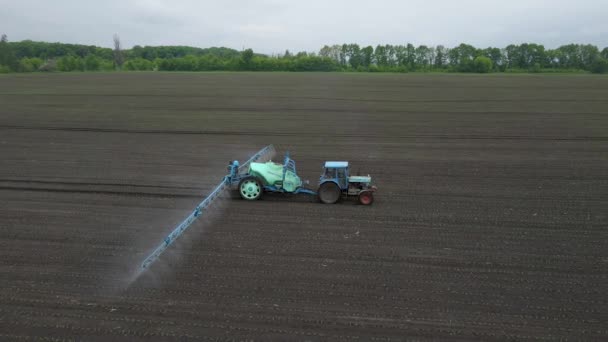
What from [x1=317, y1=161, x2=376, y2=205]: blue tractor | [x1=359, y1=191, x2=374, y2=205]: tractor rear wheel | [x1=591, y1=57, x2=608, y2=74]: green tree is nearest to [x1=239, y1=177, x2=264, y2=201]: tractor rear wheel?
[x1=317, y1=161, x2=376, y2=205]: blue tractor

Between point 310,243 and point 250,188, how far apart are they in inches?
120

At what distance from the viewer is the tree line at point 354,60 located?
93438 millimetres

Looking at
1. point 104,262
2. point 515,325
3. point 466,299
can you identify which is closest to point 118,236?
point 104,262

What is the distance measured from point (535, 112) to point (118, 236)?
26170 millimetres

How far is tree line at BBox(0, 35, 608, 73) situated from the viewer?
3679 inches

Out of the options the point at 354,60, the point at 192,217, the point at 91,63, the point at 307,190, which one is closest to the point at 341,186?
the point at 307,190

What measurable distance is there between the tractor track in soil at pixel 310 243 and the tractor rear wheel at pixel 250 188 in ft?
1.68

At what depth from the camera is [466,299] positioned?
6.83 metres

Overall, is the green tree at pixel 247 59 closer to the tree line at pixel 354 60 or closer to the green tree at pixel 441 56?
the tree line at pixel 354 60

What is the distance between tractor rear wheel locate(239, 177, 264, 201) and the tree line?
85.2 metres

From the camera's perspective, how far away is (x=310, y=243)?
878cm

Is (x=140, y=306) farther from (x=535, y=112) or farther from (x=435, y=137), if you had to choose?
(x=535, y=112)

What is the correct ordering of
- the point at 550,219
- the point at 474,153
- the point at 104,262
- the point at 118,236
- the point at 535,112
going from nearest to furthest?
1. the point at 104,262
2. the point at 118,236
3. the point at 550,219
4. the point at 474,153
5. the point at 535,112

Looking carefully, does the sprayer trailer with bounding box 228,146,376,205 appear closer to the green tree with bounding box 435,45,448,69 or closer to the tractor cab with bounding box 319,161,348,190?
the tractor cab with bounding box 319,161,348,190
